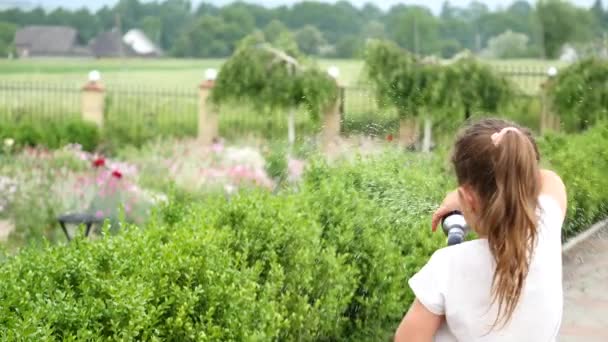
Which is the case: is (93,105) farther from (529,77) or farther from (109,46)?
(109,46)

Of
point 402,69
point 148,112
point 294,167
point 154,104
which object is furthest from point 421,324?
point 154,104

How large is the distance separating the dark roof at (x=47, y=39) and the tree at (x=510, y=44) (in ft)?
43.9

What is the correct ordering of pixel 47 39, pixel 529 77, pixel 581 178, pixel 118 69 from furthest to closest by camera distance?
pixel 118 69 → pixel 47 39 → pixel 529 77 → pixel 581 178

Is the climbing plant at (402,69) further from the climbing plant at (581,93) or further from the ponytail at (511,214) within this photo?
the ponytail at (511,214)

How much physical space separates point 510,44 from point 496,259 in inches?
1456

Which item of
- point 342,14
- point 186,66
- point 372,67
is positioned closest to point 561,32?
point 342,14

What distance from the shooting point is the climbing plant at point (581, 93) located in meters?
16.8

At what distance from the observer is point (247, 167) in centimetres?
1240

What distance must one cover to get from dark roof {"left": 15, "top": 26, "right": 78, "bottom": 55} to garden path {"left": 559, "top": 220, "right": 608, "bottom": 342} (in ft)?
97.4

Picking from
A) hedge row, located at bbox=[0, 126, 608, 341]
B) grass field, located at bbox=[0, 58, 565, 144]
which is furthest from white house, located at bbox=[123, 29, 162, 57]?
hedge row, located at bbox=[0, 126, 608, 341]

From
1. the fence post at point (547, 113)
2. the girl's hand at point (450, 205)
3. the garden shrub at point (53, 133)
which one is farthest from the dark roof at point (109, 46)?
the girl's hand at point (450, 205)

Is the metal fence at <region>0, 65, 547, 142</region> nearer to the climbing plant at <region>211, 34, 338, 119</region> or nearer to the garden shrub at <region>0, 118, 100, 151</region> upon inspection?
the climbing plant at <region>211, 34, 338, 119</region>

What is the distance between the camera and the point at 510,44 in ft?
126

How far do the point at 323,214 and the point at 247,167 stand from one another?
719 cm
